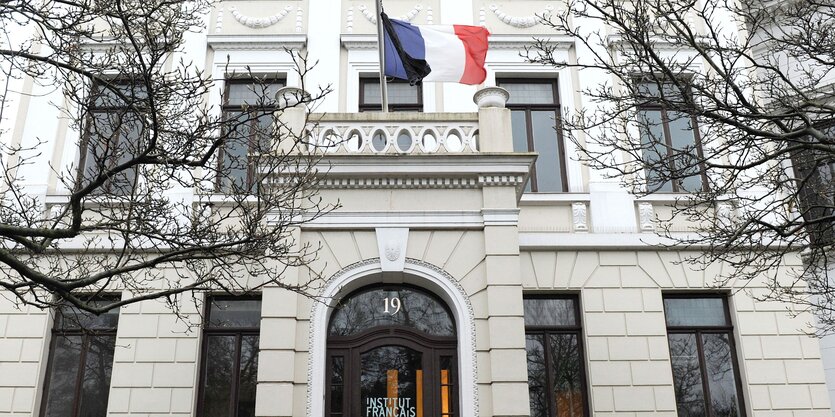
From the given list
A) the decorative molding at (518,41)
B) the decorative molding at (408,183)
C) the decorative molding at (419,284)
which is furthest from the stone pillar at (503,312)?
the decorative molding at (518,41)

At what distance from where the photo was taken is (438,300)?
433 inches

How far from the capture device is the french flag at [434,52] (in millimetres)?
12750

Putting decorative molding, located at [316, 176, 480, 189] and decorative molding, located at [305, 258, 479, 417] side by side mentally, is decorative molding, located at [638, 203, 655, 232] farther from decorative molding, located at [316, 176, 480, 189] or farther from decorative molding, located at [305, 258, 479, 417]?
decorative molding, located at [305, 258, 479, 417]

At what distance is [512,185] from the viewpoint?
10.8 meters

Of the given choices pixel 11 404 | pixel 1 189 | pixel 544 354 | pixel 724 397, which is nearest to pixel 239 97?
pixel 1 189

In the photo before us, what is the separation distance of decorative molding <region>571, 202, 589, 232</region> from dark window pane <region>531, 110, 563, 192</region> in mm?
612

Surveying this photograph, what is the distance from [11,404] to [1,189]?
3.87 m

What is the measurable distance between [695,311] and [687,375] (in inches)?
46.0

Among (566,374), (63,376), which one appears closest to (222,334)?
(63,376)

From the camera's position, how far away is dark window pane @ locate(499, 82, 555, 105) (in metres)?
15.1

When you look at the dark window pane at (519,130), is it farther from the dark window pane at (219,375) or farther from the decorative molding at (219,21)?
the dark window pane at (219,375)

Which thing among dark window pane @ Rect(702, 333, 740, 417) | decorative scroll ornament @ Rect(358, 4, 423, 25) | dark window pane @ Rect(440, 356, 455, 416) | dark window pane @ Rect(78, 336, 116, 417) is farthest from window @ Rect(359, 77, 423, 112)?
dark window pane @ Rect(702, 333, 740, 417)

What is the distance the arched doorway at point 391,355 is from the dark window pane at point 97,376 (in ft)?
14.7

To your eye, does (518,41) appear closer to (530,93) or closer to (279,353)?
(530,93)
